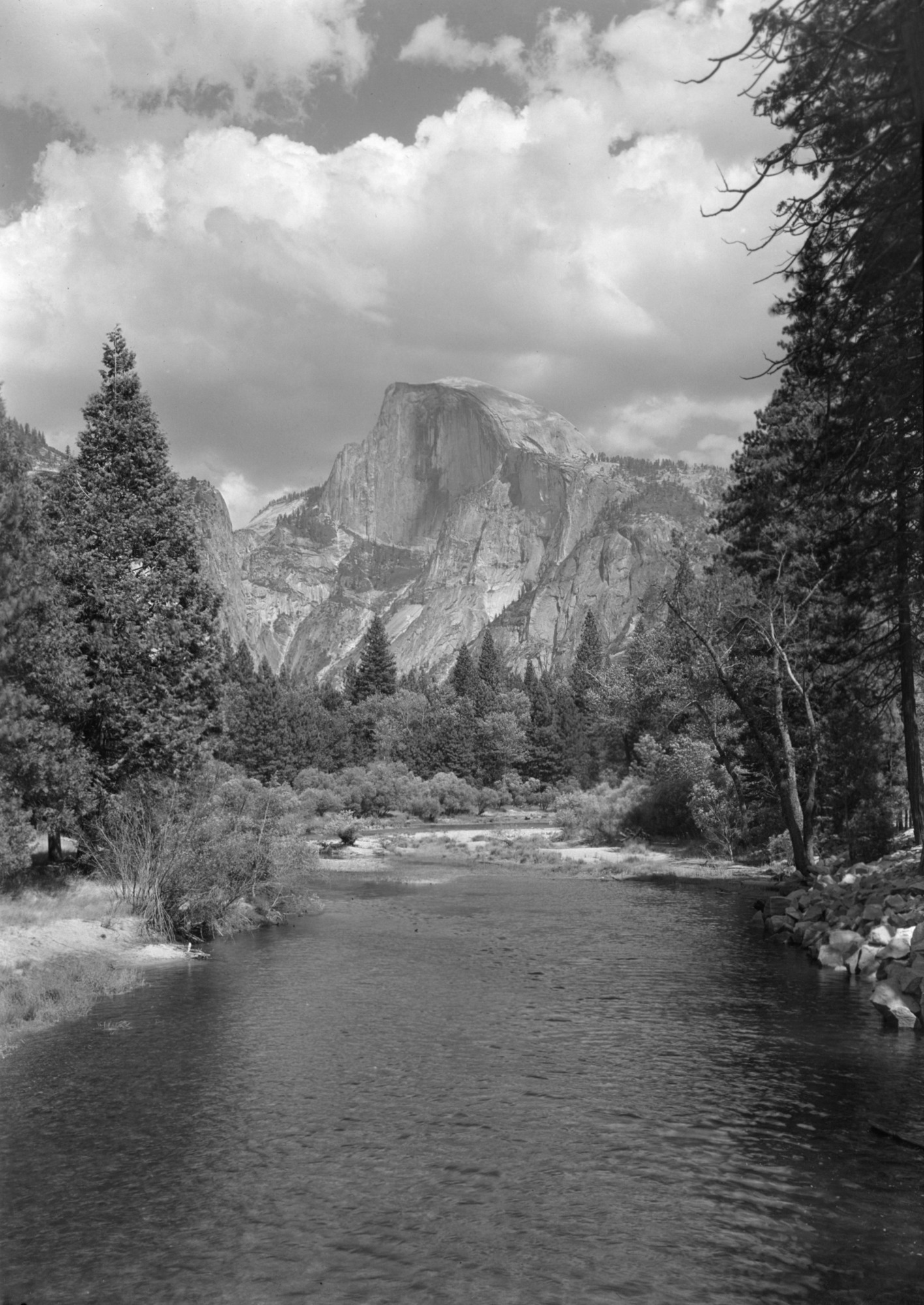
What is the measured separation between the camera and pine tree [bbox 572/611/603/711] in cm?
12512

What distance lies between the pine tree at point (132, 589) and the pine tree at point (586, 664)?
280 feet

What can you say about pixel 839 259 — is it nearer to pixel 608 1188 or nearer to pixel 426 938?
pixel 608 1188

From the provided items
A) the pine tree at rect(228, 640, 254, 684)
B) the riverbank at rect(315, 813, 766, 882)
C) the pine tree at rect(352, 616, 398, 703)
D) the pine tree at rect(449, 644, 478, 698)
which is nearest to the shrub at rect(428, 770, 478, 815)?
the riverbank at rect(315, 813, 766, 882)


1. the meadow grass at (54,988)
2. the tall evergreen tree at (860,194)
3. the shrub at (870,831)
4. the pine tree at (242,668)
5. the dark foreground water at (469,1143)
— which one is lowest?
the dark foreground water at (469,1143)

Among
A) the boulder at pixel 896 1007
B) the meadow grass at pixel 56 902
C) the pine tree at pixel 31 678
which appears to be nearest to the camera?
the boulder at pixel 896 1007

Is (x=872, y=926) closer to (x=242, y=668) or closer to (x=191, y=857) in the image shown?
(x=191, y=857)

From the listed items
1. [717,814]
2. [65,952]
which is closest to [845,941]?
[65,952]

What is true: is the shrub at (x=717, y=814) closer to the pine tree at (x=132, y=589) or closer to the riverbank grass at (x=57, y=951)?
the pine tree at (x=132, y=589)

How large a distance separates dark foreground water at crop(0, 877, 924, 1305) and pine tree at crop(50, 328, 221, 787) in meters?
10.3

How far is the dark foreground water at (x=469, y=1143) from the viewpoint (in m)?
8.49

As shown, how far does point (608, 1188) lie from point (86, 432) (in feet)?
89.6

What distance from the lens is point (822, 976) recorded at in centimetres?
1984

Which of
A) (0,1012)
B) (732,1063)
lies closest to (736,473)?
(732,1063)

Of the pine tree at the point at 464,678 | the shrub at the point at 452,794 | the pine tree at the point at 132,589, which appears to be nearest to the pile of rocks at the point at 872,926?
the pine tree at the point at 132,589
